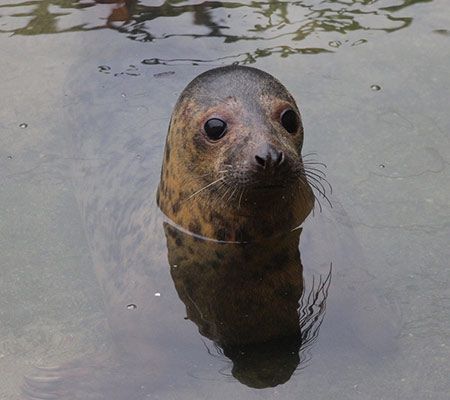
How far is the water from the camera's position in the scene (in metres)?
4.78

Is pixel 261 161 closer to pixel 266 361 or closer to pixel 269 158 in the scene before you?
pixel 269 158

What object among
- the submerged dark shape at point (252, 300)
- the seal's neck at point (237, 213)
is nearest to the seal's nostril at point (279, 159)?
the seal's neck at point (237, 213)

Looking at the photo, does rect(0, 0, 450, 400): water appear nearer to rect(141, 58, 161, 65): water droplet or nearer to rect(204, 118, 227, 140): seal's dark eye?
rect(141, 58, 161, 65): water droplet

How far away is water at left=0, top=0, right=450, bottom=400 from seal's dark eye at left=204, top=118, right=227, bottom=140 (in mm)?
670

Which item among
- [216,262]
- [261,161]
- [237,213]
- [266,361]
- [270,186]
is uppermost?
[261,161]

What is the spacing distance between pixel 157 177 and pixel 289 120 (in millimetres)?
1011

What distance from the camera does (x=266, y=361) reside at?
4.71 meters

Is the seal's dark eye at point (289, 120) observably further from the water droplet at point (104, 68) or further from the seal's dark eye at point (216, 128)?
the water droplet at point (104, 68)

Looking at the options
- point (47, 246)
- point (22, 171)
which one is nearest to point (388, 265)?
point (47, 246)

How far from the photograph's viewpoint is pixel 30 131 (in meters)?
6.47

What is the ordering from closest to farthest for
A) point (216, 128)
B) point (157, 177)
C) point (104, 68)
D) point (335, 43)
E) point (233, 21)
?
point (216, 128) → point (157, 177) → point (104, 68) → point (335, 43) → point (233, 21)

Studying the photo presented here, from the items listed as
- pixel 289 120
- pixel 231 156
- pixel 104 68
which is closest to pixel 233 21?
pixel 104 68

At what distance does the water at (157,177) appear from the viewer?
4.78 metres

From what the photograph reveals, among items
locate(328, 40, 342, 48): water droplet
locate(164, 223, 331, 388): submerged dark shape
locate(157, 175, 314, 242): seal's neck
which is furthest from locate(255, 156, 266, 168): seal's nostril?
locate(328, 40, 342, 48): water droplet
